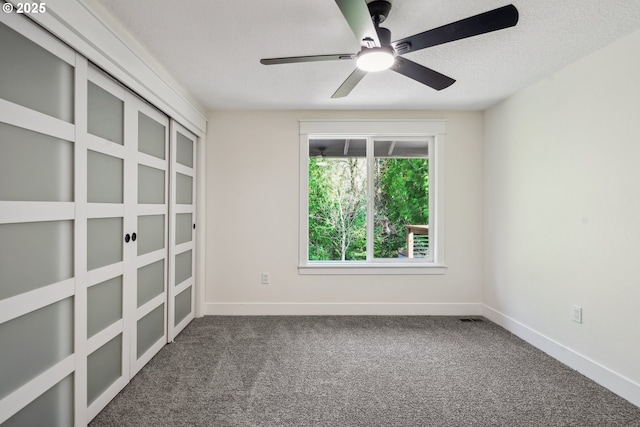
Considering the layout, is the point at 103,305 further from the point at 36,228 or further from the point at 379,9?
the point at 379,9

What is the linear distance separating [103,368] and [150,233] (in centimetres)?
94

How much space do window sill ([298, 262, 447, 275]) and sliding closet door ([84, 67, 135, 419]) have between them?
179 cm

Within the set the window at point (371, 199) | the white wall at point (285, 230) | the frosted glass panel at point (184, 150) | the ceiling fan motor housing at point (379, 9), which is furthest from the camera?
the window at point (371, 199)

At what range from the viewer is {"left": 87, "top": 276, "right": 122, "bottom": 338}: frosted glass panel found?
168cm

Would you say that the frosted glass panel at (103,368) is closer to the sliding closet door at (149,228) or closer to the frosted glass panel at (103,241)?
the sliding closet door at (149,228)

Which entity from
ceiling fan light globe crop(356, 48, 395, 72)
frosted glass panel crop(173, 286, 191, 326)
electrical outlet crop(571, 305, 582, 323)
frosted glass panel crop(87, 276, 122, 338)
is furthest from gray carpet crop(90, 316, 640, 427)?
ceiling fan light globe crop(356, 48, 395, 72)

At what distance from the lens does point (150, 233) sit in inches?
Answer: 91.5

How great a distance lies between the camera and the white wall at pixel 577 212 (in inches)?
74.0

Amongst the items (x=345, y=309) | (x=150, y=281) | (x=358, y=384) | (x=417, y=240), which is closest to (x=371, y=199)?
(x=417, y=240)

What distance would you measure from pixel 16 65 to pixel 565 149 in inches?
132

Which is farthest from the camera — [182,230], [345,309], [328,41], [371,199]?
[371,199]

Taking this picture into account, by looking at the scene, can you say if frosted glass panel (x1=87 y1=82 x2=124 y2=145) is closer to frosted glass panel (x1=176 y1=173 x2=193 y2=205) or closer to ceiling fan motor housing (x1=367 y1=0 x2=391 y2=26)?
frosted glass panel (x1=176 y1=173 x2=193 y2=205)

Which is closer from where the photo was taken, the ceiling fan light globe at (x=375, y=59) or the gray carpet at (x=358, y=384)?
the ceiling fan light globe at (x=375, y=59)

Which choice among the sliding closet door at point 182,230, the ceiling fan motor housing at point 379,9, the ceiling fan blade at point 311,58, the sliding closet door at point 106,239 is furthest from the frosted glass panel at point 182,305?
the ceiling fan motor housing at point 379,9
